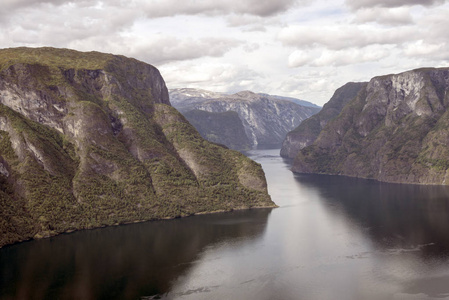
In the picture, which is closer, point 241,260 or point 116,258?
point 241,260

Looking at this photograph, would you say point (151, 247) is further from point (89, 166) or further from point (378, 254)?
point (378, 254)

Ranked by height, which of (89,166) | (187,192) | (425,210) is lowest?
(425,210)

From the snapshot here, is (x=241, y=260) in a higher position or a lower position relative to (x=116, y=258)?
lower

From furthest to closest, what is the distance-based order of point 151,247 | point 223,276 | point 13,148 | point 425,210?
1. point 425,210
2. point 13,148
3. point 151,247
4. point 223,276

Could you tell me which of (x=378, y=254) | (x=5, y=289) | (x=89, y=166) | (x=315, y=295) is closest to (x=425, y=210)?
(x=378, y=254)

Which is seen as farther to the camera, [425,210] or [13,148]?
[425,210]

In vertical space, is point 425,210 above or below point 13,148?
below
